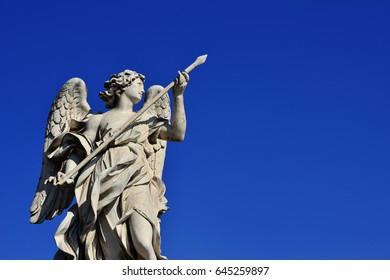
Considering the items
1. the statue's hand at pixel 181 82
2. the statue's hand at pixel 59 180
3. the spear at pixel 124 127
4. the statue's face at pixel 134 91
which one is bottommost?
the statue's hand at pixel 59 180

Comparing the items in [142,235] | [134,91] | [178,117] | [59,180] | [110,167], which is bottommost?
[142,235]

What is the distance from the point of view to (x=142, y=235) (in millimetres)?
10922

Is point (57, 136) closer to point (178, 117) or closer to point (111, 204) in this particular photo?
point (111, 204)

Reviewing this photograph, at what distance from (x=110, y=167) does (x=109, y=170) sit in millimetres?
81

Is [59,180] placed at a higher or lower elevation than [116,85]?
lower

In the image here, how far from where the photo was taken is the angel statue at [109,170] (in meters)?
11.1

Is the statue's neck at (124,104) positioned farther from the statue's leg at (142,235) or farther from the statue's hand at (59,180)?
the statue's leg at (142,235)

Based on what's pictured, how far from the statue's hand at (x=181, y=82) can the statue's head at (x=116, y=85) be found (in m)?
0.80

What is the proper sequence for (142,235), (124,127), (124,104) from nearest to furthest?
(142,235), (124,127), (124,104)

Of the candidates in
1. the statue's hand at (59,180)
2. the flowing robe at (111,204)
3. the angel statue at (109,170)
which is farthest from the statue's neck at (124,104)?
the statue's hand at (59,180)

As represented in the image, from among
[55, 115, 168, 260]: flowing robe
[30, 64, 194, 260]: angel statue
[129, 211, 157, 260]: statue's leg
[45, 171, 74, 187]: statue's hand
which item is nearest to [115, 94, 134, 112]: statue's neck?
[30, 64, 194, 260]: angel statue

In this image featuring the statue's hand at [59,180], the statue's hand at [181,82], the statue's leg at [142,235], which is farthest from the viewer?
the statue's hand at [181,82]

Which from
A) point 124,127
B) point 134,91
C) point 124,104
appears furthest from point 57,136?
point 134,91
